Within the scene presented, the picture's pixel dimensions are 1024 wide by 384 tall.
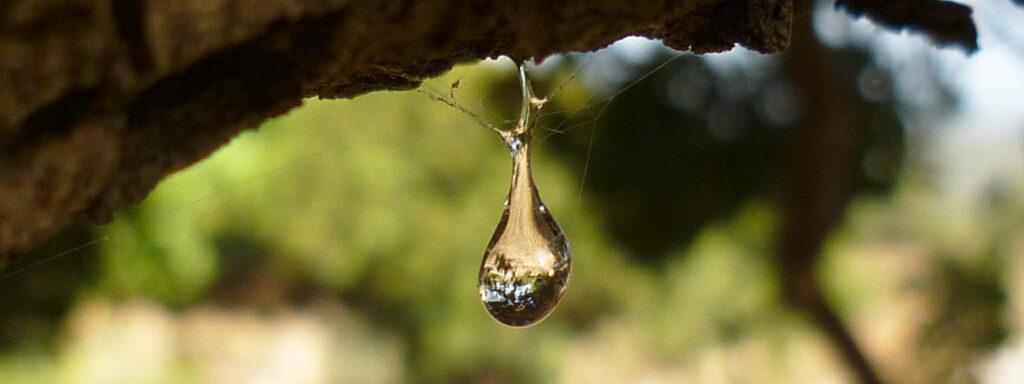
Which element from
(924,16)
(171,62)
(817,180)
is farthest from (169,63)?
(817,180)

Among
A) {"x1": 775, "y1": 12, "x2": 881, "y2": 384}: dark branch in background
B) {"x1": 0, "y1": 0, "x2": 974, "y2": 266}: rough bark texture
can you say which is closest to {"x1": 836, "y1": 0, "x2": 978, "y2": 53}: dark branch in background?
{"x1": 0, "y1": 0, "x2": 974, "y2": 266}: rough bark texture

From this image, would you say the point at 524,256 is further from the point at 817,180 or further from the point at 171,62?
the point at 817,180

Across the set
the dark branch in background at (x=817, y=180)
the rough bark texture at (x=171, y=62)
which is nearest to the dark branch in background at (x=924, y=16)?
the rough bark texture at (x=171, y=62)

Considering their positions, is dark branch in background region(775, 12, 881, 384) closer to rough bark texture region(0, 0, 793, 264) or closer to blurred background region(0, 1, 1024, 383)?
blurred background region(0, 1, 1024, 383)

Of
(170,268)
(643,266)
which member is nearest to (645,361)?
(643,266)

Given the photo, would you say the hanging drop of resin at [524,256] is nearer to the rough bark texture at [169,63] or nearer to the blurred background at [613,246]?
the rough bark texture at [169,63]

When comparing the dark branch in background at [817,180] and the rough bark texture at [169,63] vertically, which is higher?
the dark branch in background at [817,180]

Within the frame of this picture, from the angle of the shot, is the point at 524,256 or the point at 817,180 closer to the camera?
the point at 524,256
